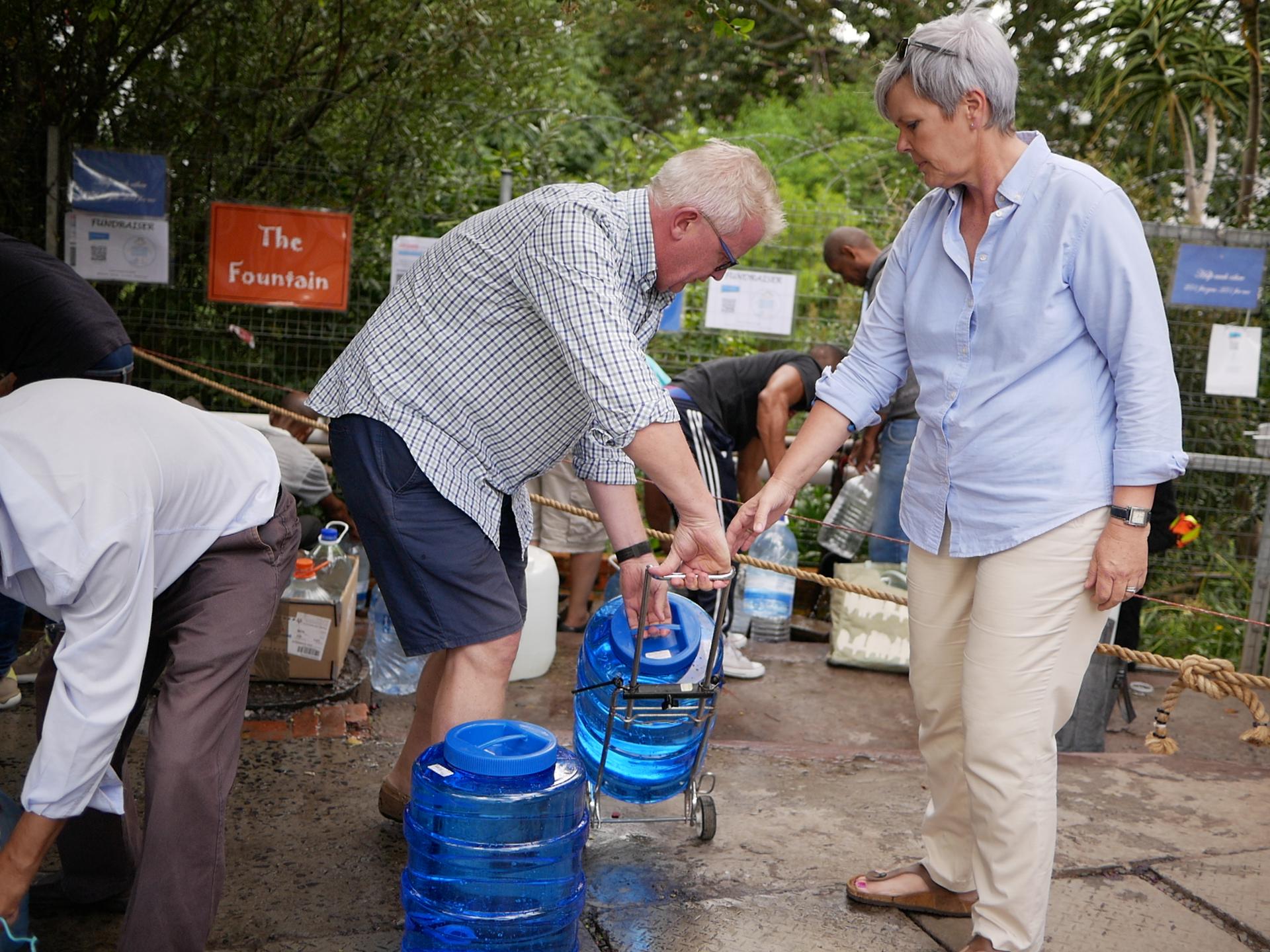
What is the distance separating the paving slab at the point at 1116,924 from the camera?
2801 millimetres

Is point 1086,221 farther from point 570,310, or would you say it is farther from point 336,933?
point 336,933

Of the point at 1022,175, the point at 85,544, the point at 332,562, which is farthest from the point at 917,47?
the point at 332,562

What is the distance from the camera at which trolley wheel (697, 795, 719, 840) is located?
10.5 feet

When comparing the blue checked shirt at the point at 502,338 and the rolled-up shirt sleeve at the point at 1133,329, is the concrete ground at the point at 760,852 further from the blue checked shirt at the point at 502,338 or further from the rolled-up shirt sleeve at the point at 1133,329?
the rolled-up shirt sleeve at the point at 1133,329

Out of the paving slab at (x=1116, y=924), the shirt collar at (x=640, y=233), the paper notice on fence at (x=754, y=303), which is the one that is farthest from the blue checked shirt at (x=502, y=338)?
the paper notice on fence at (x=754, y=303)

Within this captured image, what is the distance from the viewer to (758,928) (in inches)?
110

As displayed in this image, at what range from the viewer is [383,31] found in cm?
680

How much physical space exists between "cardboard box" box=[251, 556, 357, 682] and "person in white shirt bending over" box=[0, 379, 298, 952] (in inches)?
66.9

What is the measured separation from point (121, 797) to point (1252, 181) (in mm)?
7256

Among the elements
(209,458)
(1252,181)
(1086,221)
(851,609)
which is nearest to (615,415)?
(209,458)

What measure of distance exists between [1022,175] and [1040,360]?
39 cm

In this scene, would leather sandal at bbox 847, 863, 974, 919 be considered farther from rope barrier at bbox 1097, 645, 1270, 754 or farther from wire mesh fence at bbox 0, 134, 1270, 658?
wire mesh fence at bbox 0, 134, 1270, 658

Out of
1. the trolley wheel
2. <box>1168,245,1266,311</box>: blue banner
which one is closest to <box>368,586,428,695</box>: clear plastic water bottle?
the trolley wheel

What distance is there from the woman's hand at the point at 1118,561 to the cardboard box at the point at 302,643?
114 inches
